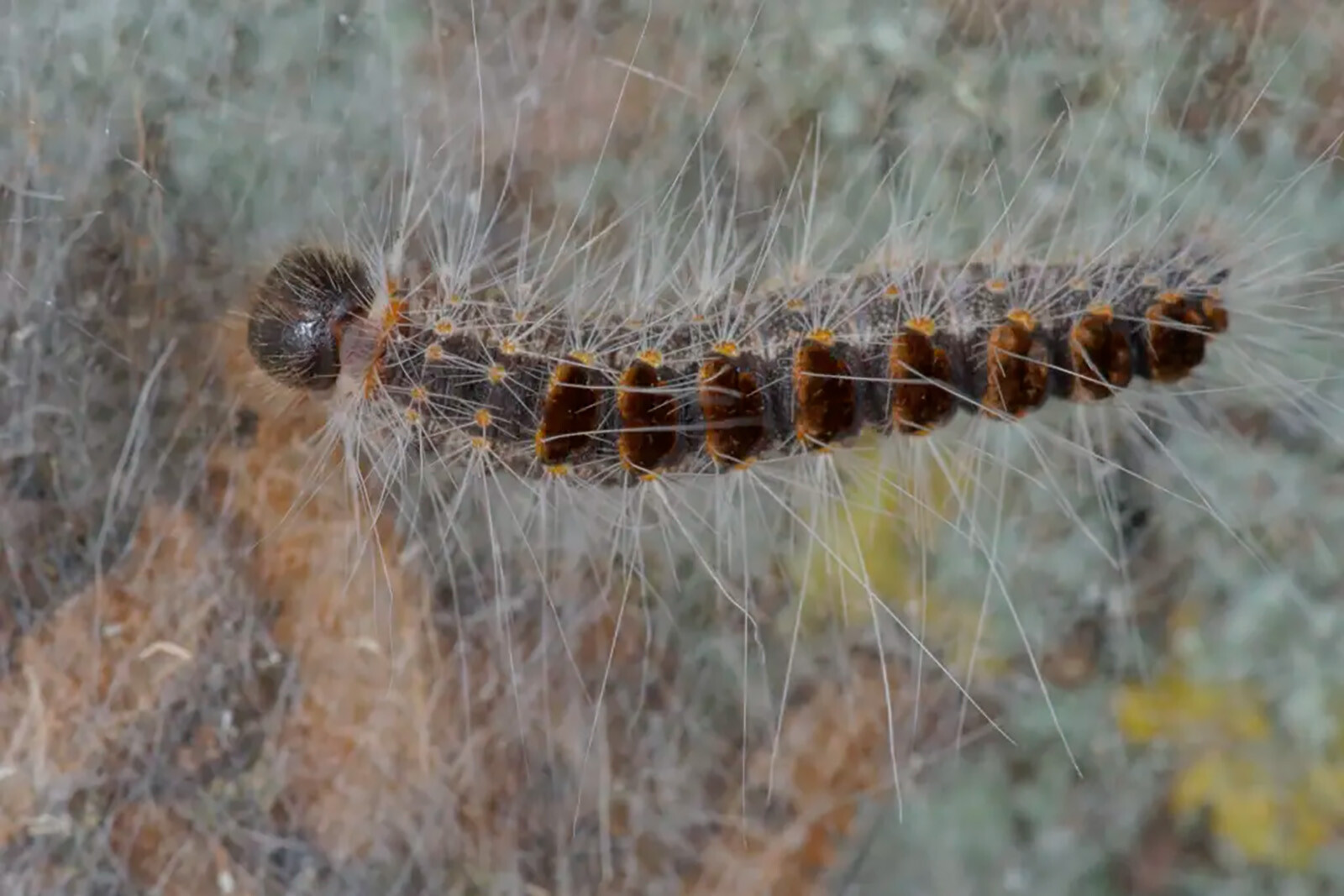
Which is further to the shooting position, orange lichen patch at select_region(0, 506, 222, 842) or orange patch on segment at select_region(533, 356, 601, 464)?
orange lichen patch at select_region(0, 506, 222, 842)

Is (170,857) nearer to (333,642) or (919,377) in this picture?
(333,642)

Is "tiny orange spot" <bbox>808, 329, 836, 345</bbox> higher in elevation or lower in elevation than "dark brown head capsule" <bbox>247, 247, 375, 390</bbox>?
higher

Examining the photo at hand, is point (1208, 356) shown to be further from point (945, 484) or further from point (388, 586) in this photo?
point (388, 586)

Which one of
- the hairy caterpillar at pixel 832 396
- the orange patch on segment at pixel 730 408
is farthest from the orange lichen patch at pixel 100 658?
the orange patch on segment at pixel 730 408

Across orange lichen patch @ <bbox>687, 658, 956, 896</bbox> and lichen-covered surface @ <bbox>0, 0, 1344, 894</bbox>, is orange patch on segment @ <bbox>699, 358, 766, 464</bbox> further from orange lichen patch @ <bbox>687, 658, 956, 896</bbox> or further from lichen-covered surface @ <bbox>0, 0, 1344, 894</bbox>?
orange lichen patch @ <bbox>687, 658, 956, 896</bbox>

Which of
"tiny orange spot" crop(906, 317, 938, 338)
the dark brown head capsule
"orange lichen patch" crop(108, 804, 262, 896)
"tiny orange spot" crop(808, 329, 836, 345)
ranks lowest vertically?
"orange lichen patch" crop(108, 804, 262, 896)

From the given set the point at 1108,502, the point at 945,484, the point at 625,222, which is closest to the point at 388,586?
the point at 625,222

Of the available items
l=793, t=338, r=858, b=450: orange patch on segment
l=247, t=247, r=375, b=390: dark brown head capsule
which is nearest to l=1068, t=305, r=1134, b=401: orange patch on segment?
l=793, t=338, r=858, b=450: orange patch on segment
